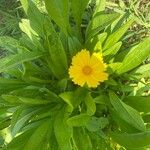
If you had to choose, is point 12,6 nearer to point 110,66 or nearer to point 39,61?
point 39,61

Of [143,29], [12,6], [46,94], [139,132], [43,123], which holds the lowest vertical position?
[139,132]

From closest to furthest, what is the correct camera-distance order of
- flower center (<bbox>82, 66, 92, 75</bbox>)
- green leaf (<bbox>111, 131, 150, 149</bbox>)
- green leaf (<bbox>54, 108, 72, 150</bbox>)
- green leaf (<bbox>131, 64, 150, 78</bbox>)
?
1. green leaf (<bbox>111, 131, 150, 149</bbox>)
2. green leaf (<bbox>54, 108, 72, 150</bbox>)
3. flower center (<bbox>82, 66, 92, 75</bbox>)
4. green leaf (<bbox>131, 64, 150, 78</bbox>)

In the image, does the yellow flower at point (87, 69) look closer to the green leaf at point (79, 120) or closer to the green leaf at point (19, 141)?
the green leaf at point (79, 120)

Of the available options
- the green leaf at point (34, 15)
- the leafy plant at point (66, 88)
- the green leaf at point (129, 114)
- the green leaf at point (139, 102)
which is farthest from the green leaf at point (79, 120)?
the green leaf at point (34, 15)

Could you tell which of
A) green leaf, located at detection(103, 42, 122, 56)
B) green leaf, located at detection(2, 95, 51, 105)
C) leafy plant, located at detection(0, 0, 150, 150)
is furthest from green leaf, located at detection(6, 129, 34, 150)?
green leaf, located at detection(103, 42, 122, 56)

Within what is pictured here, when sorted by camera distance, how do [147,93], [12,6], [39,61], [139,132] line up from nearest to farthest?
[139,132]
[39,61]
[147,93]
[12,6]

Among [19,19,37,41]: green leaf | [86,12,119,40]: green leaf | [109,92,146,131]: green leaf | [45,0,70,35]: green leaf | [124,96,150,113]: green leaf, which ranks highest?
[19,19,37,41]: green leaf

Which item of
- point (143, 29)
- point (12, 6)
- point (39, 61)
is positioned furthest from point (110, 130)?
point (12, 6)

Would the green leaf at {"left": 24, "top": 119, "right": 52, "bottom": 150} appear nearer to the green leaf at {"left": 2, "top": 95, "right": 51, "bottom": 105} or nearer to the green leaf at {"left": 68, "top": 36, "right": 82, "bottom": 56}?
the green leaf at {"left": 2, "top": 95, "right": 51, "bottom": 105}
